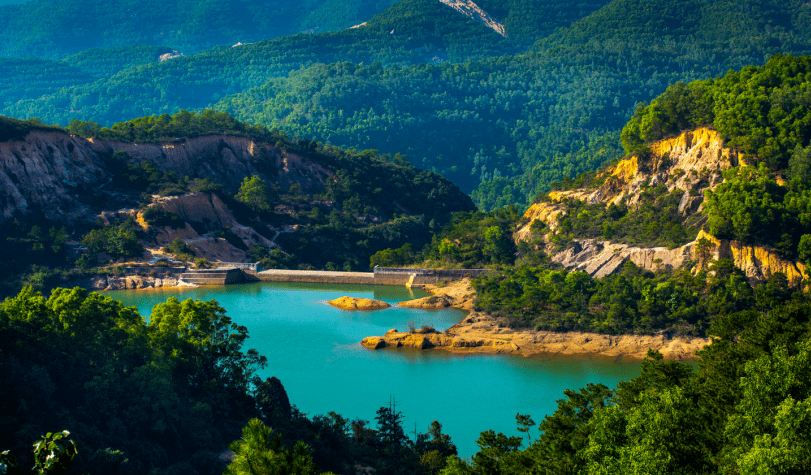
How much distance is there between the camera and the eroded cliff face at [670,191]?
2035 inches

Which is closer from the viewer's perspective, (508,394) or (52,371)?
(52,371)

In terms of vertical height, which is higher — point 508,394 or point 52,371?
point 52,371

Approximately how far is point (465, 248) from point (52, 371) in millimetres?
53263

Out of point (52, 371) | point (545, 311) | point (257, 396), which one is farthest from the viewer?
point (545, 311)

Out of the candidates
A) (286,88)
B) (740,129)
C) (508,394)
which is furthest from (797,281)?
(286,88)

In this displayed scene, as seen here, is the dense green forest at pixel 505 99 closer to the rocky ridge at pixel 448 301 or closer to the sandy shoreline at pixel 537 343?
the rocky ridge at pixel 448 301

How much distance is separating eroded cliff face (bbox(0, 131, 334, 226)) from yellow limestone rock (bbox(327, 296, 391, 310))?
96.1 feet

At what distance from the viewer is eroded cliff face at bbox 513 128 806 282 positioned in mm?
51688

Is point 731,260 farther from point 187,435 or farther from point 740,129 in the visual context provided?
point 187,435

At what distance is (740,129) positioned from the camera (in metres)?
60.2

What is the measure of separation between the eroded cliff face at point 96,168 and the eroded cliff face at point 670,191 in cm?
3859

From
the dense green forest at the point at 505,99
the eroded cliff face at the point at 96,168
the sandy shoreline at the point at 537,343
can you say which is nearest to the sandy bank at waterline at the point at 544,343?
the sandy shoreline at the point at 537,343

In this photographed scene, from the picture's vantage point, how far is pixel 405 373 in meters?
43.8

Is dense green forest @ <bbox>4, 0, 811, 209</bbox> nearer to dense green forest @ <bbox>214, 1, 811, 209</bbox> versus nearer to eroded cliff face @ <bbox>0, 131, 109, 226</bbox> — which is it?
dense green forest @ <bbox>214, 1, 811, 209</bbox>
